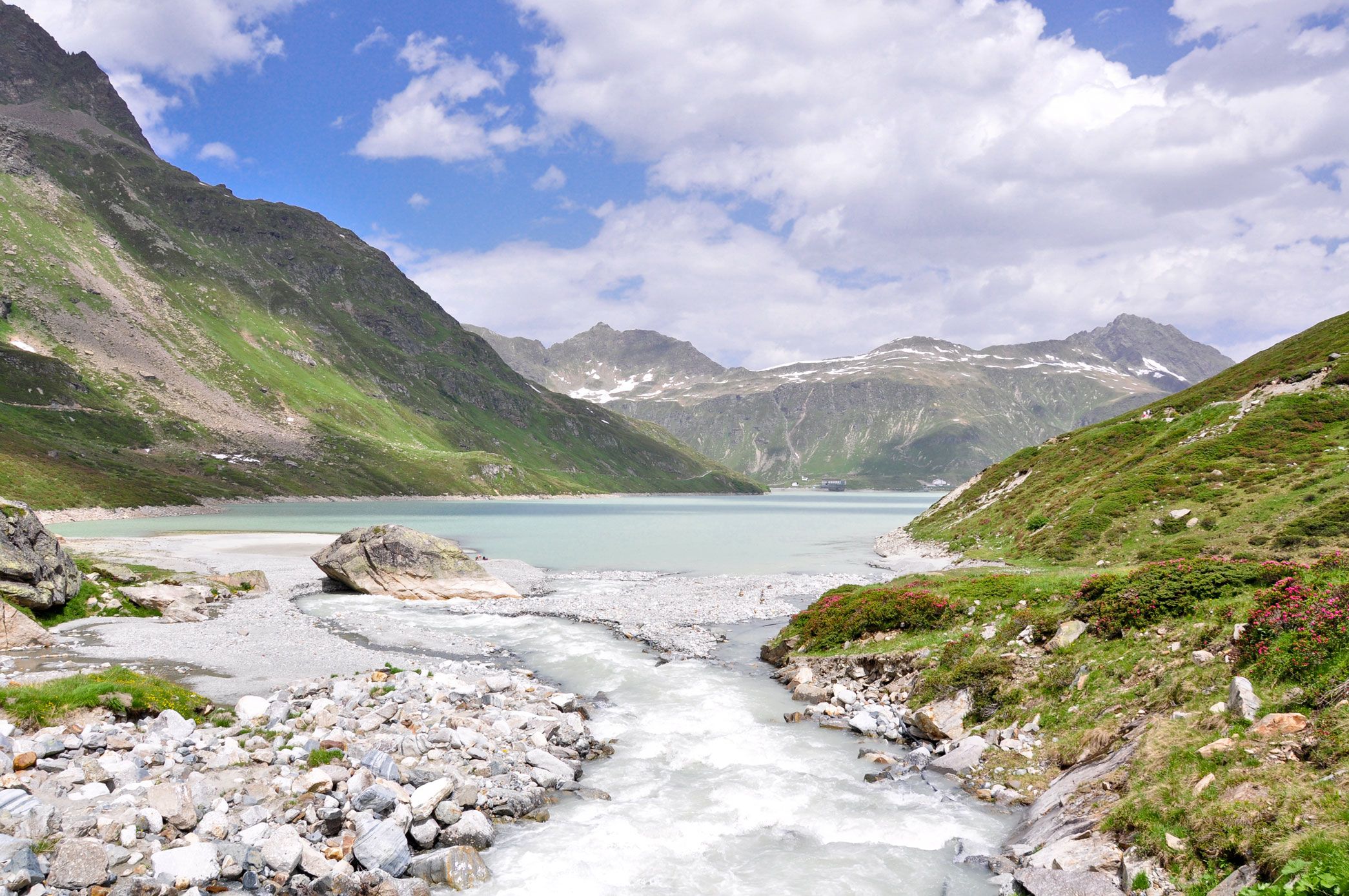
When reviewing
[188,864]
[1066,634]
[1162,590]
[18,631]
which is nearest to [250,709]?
[188,864]

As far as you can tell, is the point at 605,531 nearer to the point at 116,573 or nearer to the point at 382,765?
the point at 116,573

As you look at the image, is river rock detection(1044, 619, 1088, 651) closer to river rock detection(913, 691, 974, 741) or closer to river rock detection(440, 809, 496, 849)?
river rock detection(913, 691, 974, 741)

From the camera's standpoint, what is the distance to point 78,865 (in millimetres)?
11406

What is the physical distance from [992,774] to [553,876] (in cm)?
1243

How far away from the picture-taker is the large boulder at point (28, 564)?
2972 centimetres

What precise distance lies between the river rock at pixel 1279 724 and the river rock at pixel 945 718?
9215 millimetres

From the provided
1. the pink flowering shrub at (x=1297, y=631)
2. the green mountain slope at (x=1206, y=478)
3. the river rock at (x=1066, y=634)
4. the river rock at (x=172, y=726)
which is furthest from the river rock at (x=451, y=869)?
the green mountain slope at (x=1206, y=478)

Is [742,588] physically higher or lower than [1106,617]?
lower

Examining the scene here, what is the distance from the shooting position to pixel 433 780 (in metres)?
16.6

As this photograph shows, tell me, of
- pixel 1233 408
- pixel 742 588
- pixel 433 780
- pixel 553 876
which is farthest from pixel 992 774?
pixel 1233 408

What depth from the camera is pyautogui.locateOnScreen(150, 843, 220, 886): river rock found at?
11.9 metres

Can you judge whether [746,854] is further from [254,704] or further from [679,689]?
[254,704]

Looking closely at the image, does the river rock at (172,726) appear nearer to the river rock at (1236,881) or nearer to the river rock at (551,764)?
the river rock at (551,764)

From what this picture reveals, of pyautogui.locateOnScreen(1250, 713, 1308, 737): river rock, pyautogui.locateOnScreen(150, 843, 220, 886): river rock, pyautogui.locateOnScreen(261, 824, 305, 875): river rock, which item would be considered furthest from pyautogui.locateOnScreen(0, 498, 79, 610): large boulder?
pyautogui.locateOnScreen(1250, 713, 1308, 737): river rock
